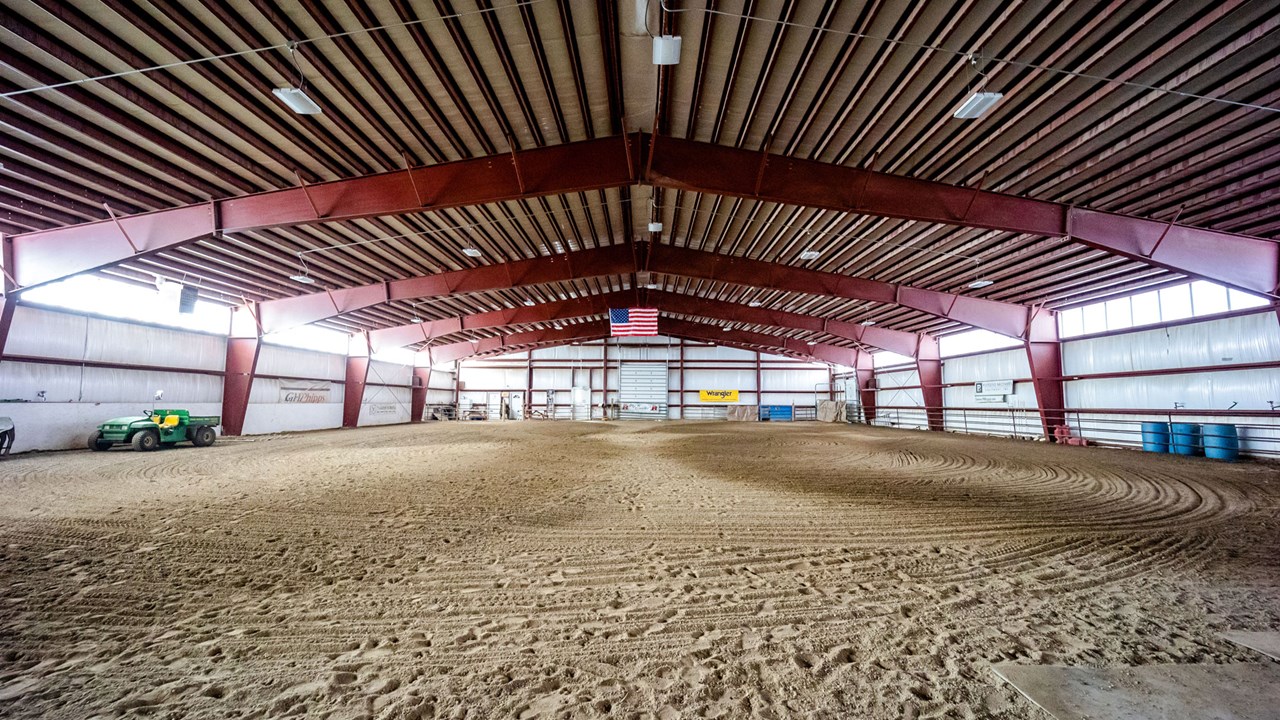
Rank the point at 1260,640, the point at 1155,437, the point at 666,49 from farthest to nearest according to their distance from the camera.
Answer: the point at 1155,437 → the point at 666,49 → the point at 1260,640

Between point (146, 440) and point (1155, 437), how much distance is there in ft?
99.5

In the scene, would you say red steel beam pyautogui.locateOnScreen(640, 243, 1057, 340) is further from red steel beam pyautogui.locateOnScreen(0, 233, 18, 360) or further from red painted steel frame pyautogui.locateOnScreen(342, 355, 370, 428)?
red painted steel frame pyautogui.locateOnScreen(342, 355, 370, 428)

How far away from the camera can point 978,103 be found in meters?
6.81

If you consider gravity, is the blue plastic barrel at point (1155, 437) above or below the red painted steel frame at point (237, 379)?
below

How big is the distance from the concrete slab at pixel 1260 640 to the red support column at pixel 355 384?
30.2 meters

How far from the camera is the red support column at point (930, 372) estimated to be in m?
26.3

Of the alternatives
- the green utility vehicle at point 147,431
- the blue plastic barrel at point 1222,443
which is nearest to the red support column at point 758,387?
the blue plastic barrel at point 1222,443

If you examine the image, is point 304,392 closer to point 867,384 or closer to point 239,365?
point 239,365

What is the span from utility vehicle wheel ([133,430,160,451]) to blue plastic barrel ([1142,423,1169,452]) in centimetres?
3010

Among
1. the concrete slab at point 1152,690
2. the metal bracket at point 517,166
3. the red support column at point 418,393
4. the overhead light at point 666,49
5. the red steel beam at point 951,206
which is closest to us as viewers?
the concrete slab at point 1152,690

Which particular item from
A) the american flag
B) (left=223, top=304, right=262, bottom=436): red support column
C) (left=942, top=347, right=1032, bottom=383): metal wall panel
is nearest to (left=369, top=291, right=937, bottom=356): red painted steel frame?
(left=942, top=347, right=1032, bottom=383): metal wall panel

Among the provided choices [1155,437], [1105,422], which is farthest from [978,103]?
[1105,422]

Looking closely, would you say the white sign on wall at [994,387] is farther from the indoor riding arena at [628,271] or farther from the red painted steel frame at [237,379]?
the red painted steel frame at [237,379]

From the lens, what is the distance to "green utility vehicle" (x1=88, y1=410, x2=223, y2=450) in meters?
13.7
